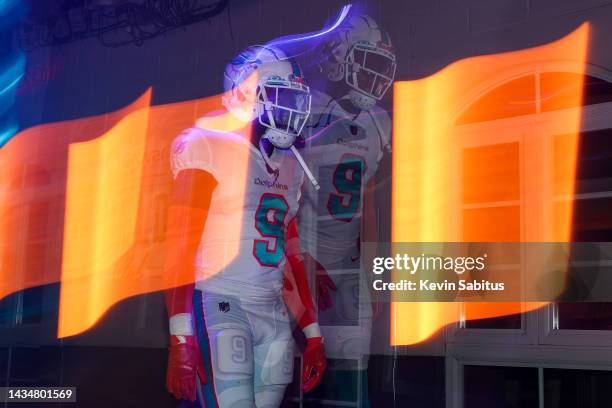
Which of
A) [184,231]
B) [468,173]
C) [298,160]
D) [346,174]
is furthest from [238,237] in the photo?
[468,173]

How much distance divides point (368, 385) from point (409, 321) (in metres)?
0.21

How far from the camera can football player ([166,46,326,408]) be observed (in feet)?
6.75

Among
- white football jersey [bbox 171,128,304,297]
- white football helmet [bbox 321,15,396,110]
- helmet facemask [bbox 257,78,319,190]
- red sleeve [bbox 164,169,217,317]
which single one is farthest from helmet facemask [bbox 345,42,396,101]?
red sleeve [bbox 164,169,217,317]

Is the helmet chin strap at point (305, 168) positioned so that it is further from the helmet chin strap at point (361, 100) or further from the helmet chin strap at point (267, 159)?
the helmet chin strap at point (361, 100)

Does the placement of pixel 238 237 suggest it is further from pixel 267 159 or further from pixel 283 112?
pixel 283 112

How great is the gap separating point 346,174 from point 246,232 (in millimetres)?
356

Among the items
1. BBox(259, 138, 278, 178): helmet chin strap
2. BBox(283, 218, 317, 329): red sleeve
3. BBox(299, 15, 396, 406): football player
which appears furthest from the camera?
BBox(259, 138, 278, 178): helmet chin strap

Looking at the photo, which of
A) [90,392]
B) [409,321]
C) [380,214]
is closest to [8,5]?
[90,392]

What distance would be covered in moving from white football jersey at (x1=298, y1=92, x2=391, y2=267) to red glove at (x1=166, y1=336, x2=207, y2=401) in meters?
0.42

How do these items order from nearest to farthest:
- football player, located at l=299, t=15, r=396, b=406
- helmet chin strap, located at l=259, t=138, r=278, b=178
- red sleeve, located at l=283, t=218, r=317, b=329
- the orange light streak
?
1. the orange light streak
2. football player, located at l=299, t=15, r=396, b=406
3. red sleeve, located at l=283, t=218, r=317, b=329
4. helmet chin strap, located at l=259, t=138, r=278, b=178

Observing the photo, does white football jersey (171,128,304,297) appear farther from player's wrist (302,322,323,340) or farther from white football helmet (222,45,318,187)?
A: player's wrist (302,322,323,340)

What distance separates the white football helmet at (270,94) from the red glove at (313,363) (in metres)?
0.42

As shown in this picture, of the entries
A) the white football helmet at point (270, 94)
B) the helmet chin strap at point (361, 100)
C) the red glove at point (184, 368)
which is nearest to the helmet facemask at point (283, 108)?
the white football helmet at point (270, 94)

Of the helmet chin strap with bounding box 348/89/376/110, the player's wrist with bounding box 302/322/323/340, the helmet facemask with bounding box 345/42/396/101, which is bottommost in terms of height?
the player's wrist with bounding box 302/322/323/340
